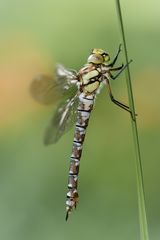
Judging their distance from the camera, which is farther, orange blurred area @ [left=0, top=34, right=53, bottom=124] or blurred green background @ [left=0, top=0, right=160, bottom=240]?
orange blurred area @ [left=0, top=34, right=53, bottom=124]

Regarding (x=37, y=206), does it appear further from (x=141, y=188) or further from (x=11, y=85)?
(x=141, y=188)

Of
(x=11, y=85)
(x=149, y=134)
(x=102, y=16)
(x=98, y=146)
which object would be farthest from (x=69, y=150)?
(x=102, y=16)

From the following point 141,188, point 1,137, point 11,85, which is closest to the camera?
point 141,188

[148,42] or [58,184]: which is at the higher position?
[148,42]

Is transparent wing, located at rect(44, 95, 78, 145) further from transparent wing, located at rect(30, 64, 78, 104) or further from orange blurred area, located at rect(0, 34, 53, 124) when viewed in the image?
orange blurred area, located at rect(0, 34, 53, 124)

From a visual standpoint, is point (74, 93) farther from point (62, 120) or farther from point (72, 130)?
point (72, 130)

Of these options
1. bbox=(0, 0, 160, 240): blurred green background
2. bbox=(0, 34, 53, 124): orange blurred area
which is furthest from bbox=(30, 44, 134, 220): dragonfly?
bbox=(0, 34, 53, 124): orange blurred area

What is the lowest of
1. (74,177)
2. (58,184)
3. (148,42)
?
(74,177)

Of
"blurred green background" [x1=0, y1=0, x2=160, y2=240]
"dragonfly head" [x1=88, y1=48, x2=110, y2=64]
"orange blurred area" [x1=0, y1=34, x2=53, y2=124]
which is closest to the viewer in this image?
"dragonfly head" [x1=88, y1=48, x2=110, y2=64]
